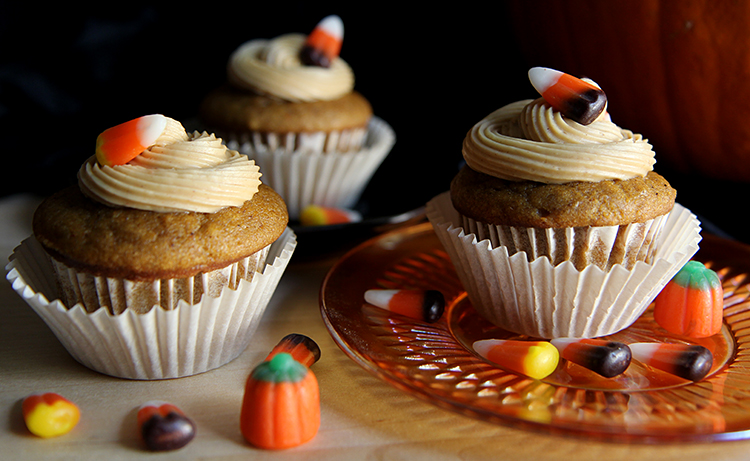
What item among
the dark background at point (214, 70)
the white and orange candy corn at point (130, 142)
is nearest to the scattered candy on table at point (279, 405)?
the white and orange candy corn at point (130, 142)

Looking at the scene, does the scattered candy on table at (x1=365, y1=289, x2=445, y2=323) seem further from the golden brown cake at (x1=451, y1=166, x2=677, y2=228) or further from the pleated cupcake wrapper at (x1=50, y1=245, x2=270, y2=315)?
the pleated cupcake wrapper at (x1=50, y1=245, x2=270, y2=315)

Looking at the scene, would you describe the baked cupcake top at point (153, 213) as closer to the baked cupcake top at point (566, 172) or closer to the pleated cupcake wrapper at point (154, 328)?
the pleated cupcake wrapper at point (154, 328)

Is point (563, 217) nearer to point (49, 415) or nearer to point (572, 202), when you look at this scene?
point (572, 202)

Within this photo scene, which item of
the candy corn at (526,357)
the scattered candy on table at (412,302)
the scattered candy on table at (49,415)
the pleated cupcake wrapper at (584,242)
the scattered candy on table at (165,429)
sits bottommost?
the scattered candy on table at (49,415)

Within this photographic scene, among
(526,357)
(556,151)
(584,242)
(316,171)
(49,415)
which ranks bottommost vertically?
(49,415)

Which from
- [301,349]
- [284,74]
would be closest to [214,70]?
[284,74]

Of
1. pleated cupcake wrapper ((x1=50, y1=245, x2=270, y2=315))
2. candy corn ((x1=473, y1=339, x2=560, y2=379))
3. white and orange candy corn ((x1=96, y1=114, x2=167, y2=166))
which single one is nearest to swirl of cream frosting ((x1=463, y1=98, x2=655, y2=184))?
candy corn ((x1=473, y1=339, x2=560, y2=379))
